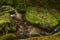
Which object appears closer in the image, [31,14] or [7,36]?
[7,36]

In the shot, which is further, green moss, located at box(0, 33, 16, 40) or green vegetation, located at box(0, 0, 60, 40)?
green vegetation, located at box(0, 0, 60, 40)

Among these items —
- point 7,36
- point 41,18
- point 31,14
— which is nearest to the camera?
point 7,36

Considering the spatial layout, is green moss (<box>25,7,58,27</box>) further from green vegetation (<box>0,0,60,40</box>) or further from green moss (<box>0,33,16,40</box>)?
green moss (<box>0,33,16,40</box>)

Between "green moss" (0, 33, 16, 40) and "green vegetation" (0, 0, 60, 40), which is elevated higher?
"green vegetation" (0, 0, 60, 40)

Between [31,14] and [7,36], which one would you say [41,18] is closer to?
[31,14]

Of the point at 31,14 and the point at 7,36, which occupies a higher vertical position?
the point at 31,14

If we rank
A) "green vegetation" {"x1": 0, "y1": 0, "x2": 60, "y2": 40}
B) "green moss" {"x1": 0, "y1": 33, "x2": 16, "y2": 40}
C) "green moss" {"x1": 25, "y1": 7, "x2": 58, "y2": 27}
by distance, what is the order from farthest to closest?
"green moss" {"x1": 25, "y1": 7, "x2": 58, "y2": 27} < "green vegetation" {"x1": 0, "y1": 0, "x2": 60, "y2": 40} < "green moss" {"x1": 0, "y1": 33, "x2": 16, "y2": 40}

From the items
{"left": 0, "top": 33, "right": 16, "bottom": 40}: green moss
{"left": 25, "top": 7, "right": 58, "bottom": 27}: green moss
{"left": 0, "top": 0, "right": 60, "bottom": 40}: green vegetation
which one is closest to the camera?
{"left": 0, "top": 33, "right": 16, "bottom": 40}: green moss

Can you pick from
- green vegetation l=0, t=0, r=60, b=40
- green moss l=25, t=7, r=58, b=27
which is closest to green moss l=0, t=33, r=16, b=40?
green vegetation l=0, t=0, r=60, b=40

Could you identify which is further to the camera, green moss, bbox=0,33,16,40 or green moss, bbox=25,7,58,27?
green moss, bbox=25,7,58,27

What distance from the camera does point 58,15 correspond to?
844 centimetres

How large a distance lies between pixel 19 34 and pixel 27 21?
31.3 inches

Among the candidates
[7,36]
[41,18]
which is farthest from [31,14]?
[7,36]

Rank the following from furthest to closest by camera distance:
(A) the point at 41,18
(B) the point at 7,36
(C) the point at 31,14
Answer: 1. (C) the point at 31,14
2. (A) the point at 41,18
3. (B) the point at 7,36
